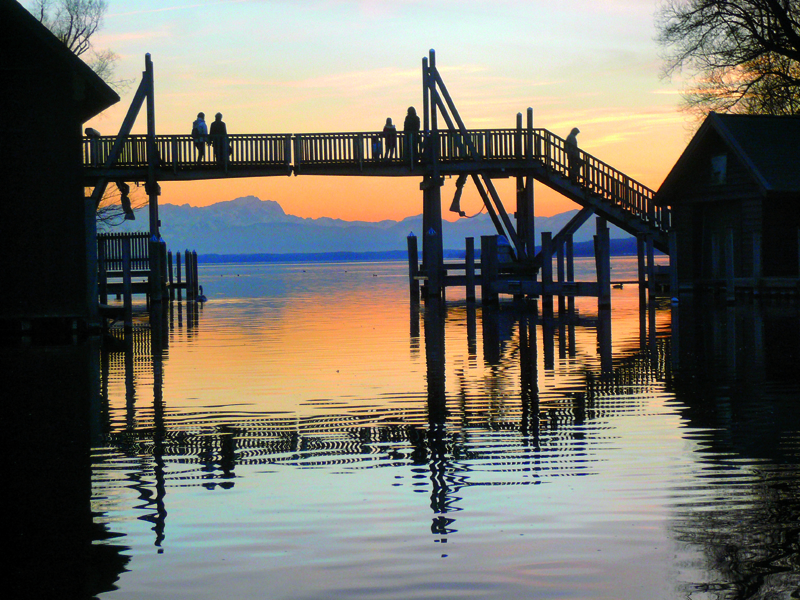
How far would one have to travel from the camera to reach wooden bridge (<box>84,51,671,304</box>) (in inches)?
1213

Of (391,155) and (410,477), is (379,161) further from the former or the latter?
(410,477)

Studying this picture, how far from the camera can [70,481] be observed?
7.24 m

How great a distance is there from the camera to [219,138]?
102 ft

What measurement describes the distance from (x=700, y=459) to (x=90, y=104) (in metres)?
15.7

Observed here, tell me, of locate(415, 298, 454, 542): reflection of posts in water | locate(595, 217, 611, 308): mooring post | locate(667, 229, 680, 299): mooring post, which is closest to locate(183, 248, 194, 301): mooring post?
locate(595, 217, 611, 308): mooring post

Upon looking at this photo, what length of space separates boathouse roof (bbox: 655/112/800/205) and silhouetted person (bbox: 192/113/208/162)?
48.2 ft

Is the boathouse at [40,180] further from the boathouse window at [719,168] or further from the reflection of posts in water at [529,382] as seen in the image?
the boathouse window at [719,168]

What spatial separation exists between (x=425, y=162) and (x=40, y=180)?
14600 mm

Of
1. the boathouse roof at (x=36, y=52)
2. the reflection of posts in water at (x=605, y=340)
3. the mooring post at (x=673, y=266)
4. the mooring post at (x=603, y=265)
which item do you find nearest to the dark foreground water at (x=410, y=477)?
the reflection of posts in water at (x=605, y=340)

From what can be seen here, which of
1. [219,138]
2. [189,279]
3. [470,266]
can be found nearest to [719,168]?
[470,266]

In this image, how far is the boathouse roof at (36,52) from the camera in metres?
18.4

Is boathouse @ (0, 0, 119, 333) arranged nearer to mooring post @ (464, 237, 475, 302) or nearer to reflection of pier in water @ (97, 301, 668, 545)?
reflection of pier in water @ (97, 301, 668, 545)

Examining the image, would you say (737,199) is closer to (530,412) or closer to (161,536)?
(530,412)

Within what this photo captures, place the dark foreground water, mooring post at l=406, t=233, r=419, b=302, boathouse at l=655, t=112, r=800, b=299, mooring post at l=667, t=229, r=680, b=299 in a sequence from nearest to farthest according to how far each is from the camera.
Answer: the dark foreground water → mooring post at l=667, t=229, r=680, b=299 → boathouse at l=655, t=112, r=800, b=299 → mooring post at l=406, t=233, r=419, b=302
